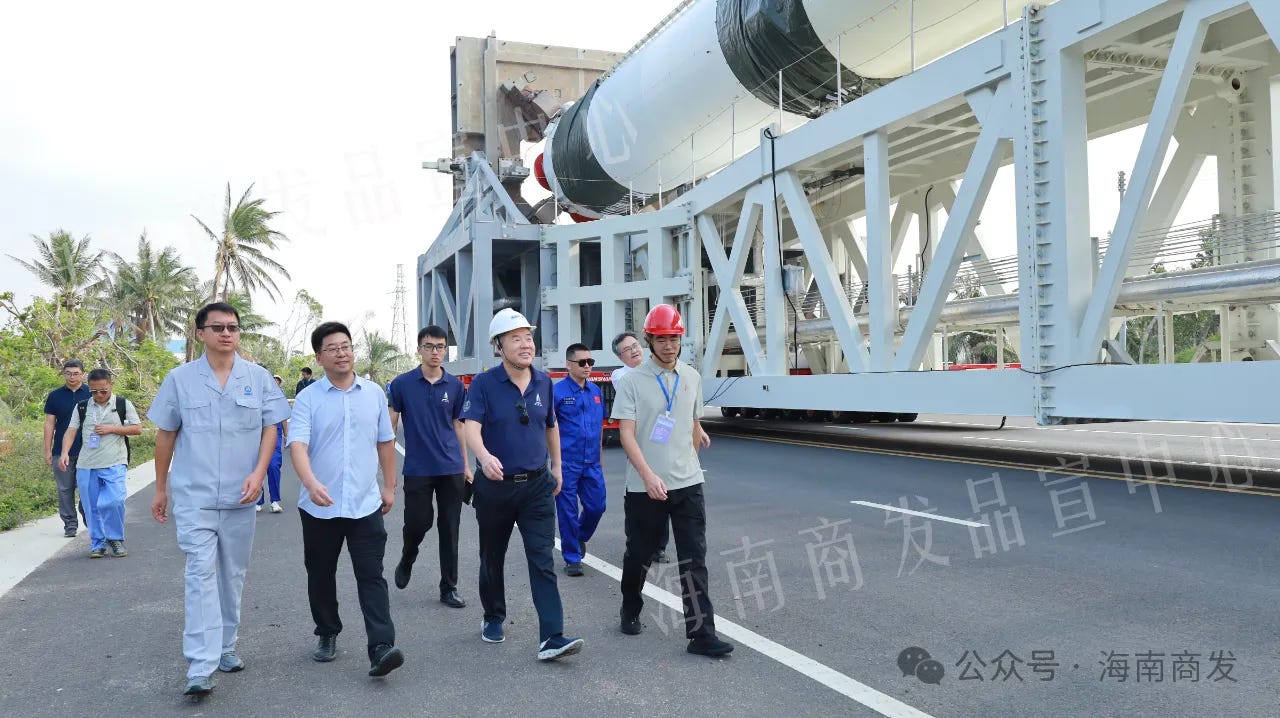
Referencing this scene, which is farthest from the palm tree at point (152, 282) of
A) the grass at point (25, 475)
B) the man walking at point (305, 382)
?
the man walking at point (305, 382)

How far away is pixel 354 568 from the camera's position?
4.22m

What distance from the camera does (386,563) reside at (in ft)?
22.3

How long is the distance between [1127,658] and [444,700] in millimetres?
3037

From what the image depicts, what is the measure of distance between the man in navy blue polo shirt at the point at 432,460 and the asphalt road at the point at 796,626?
316mm

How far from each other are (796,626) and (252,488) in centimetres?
276

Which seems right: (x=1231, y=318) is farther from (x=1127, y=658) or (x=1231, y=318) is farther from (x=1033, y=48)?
(x=1127, y=658)

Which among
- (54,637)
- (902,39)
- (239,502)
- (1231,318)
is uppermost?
(902,39)

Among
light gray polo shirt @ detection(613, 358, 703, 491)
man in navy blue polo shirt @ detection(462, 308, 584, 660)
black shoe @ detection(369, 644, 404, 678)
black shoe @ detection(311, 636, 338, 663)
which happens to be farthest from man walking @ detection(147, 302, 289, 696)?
light gray polo shirt @ detection(613, 358, 703, 491)

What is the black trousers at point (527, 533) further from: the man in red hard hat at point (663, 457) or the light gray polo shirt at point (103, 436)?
the light gray polo shirt at point (103, 436)

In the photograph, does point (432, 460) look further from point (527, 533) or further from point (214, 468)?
point (214, 468)

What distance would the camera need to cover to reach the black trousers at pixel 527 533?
4.32 metres

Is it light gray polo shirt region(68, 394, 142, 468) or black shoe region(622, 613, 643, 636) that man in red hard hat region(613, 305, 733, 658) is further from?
light gray polo shirt region(68, 394, 142, 468)

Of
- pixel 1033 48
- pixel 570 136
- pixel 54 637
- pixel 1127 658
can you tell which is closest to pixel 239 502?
pixel 54 637

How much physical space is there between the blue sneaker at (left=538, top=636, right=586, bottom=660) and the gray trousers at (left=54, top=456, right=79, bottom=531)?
18.1 feet
